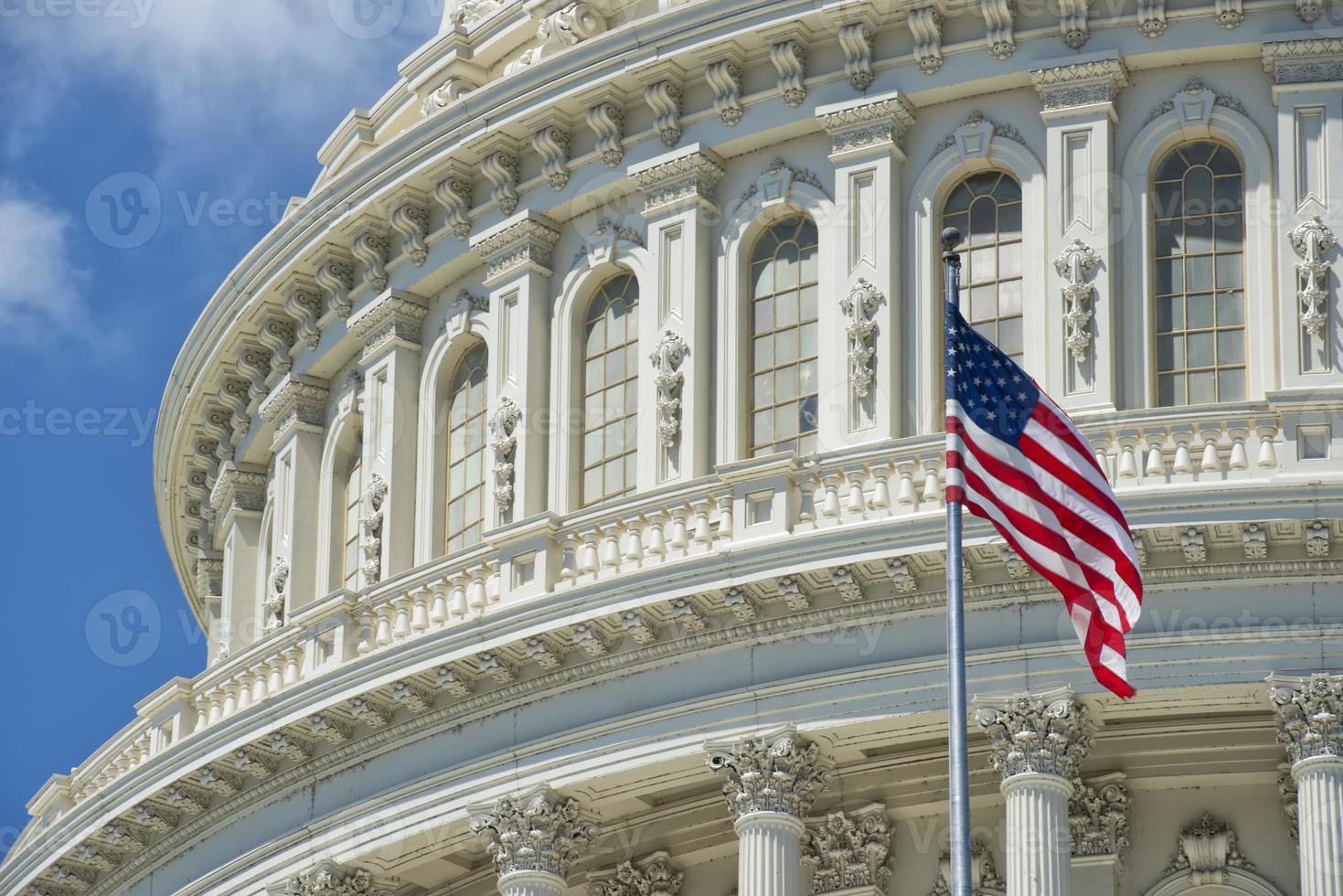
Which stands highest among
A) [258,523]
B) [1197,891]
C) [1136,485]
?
[258,523]

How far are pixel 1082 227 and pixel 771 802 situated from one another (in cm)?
811

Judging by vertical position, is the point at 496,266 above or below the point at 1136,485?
above

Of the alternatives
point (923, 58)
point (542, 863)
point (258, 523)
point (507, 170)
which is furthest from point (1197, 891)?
point (258, 523)

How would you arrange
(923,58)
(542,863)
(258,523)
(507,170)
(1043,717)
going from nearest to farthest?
(1043,717)
(542,863)
(923,58)
(507,170)
(258,523)

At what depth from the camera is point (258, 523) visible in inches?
2202

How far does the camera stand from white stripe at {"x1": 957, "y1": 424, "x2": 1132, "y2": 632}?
35969 millimetres

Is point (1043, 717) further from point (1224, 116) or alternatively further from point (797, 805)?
point (1224, 116)

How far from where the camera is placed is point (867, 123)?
154ft

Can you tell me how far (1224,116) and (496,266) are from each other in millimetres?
9855

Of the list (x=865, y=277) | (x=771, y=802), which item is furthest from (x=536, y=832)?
(x=865, y=277)

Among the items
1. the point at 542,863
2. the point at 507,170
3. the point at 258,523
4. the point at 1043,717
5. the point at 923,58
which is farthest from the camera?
the point at 258,523

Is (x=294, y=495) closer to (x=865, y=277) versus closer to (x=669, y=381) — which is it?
(x=669, y=381)

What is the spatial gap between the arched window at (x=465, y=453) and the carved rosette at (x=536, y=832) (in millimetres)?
5784

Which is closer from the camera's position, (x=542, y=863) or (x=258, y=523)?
(x=542, y=863)
